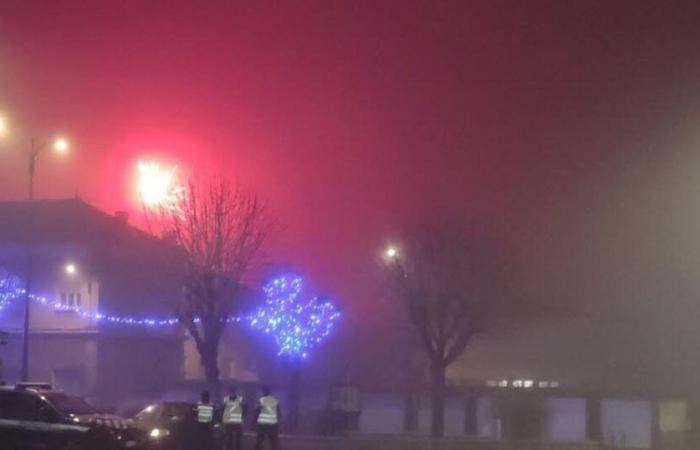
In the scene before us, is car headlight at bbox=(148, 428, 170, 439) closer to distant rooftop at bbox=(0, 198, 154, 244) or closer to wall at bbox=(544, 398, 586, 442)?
wall at bbox=(544, 398, 586, 442)

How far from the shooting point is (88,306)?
169 feet

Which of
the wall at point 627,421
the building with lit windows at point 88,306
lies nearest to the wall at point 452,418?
the wall at point 627,421

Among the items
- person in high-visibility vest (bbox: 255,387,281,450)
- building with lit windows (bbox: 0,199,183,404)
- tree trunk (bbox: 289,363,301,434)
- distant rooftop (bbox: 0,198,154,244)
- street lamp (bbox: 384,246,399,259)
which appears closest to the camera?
person in high-visibility vest (bbox: 255,387,281,450)

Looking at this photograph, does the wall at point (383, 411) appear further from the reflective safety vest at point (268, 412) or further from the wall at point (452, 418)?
the reflective safety vest at point (268, 412)

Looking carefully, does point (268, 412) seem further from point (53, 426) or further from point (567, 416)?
point (567, 416)

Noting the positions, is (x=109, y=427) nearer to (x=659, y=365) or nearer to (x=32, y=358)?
(x=32, y=358)

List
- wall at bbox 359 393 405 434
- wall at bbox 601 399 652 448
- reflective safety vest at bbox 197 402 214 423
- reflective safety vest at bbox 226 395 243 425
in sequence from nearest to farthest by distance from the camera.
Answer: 1. reflective safety vest at bbox 226 395 243 425
2. reflective safety vest at bbox 197 402 214 423
3. wall at bbox 601 399 652 448
4. wall at bbox 359 393 405 434

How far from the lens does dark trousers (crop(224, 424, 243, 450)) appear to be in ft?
96.1

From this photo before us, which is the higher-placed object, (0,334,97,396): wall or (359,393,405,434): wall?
(0,334,97,396): wall

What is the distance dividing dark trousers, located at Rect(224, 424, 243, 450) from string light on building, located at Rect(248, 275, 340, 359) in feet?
67.7

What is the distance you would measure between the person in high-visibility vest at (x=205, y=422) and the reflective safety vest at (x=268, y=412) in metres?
1.51

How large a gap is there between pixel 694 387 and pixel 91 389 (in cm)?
2654

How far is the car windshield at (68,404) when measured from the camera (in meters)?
24.5

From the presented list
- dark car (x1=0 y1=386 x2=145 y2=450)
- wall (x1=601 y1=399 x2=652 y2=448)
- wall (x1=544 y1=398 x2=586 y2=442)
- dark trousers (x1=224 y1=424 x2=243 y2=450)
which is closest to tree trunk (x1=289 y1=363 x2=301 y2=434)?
wall (x1=544 y1=398 x2=586 y2=442)
